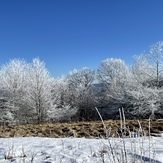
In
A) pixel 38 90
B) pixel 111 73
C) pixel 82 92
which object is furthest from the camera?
pixel 111 73

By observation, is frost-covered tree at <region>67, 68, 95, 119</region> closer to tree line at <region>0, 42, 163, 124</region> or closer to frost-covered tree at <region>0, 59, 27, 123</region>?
tree line at <region>0, 42, 163, 124</region>

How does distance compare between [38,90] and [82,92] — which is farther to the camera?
[82,92]

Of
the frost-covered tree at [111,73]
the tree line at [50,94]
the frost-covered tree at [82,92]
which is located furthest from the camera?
the frost-covered tree at [82,92]

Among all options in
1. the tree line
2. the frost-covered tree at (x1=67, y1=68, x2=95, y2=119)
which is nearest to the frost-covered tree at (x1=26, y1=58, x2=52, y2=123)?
the tree line

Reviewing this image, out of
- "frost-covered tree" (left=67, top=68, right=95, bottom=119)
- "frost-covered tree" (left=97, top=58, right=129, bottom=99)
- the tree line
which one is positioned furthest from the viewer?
"frost-covered tree" (left=67, top=68, right=95, bottom=119)

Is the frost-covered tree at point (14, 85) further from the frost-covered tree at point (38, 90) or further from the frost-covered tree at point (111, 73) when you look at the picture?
the frost-covered tree at point (111, 73)

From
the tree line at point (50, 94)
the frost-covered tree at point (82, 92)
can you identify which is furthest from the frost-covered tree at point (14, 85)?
the frost-covered tree at point (82, 92)

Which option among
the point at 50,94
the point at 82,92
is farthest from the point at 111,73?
the point at 50,94

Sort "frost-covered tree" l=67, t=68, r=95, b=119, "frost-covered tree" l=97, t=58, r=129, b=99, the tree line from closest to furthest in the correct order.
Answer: the tree line
"frost-covered tree" l=97, t=58, r=129, b=99
"frost-covered tree" l=67, t=68, r=95, b=119

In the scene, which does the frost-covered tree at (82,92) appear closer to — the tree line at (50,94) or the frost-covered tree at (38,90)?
the tree line at (50,94)

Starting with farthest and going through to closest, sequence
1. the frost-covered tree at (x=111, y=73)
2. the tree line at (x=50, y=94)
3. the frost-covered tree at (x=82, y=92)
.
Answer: the frost-covered tree at (x=82, y=92)
the frost-covered tree at (x=111, y=73)
the tree line at (x=50, y=94)

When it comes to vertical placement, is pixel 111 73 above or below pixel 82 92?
above

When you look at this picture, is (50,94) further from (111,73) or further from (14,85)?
(111,73)

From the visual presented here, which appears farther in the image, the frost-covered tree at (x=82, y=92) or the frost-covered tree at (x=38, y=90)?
the frost-covered tree at (x=82, y=92)
